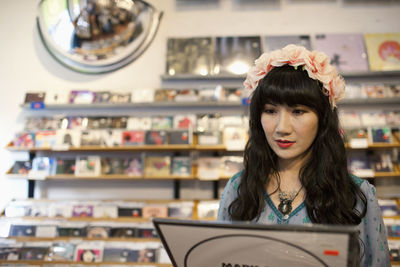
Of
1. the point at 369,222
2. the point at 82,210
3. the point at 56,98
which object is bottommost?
the point at 82,210

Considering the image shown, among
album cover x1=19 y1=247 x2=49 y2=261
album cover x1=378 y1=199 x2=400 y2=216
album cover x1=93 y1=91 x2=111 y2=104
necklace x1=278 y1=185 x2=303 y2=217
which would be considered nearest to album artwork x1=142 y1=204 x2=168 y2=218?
album cover x1=19 y1=247 x2=49 y2=261

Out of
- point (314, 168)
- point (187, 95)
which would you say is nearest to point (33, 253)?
point (187, 95)

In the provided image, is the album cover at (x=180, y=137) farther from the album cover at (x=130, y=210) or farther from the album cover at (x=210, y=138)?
the album cover at (x=130, y=210)

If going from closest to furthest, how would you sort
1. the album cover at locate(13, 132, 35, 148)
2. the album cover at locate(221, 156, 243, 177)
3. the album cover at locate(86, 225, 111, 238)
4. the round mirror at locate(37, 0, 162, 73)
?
the album cover at locate(86, 225, 111, 238)
the album cover at locate(221, 156, 243, 177)
the album cover at locate(13, 132, 35, 148)
the round mirror at locate(37, 0, 162, 73)

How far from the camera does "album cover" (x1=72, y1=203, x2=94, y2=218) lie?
8.23 feet

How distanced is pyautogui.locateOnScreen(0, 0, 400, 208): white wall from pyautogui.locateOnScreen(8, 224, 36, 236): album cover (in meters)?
0.43

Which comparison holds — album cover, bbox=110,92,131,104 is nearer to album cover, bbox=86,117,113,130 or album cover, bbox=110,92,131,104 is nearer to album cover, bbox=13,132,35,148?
album cover, bbox=86,117,113,130

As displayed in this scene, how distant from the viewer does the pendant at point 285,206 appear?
0.97 m

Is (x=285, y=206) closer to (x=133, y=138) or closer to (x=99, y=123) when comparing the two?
(x=133, y=138)

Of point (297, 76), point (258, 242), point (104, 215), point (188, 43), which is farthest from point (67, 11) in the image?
point (258, 242)

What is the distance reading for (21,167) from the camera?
2.68 metres

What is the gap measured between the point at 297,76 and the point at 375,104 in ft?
7.20

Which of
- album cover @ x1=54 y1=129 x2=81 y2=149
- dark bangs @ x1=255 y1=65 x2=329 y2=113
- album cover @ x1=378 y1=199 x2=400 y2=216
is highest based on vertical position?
dark bangs @ x1=255 y1=65 x2=329 y2=113

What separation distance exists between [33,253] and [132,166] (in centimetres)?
107
